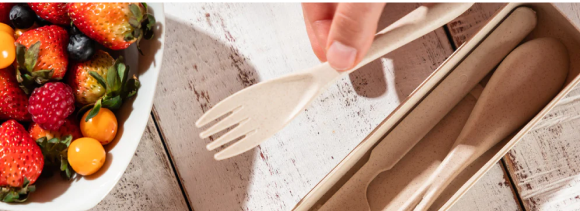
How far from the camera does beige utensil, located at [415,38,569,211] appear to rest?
0.56 meters

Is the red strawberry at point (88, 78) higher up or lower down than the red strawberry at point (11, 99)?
higher up

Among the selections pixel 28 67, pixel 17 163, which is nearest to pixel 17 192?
pixel 17 163

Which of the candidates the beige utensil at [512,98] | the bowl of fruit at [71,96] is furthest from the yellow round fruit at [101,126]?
the beige utensil at [512,98]

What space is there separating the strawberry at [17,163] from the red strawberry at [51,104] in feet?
0.10

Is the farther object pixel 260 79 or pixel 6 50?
pixel 260 79

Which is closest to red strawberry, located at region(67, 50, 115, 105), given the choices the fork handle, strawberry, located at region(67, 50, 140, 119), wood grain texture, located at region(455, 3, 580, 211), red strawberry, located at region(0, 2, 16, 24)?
strawberry, located at region(67, 50, 140, 119)

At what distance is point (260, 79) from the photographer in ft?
2.14

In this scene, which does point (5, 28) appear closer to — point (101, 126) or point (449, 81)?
point (101, 126)

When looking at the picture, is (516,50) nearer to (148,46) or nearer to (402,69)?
(402,69)

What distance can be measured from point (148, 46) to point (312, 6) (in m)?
0.21

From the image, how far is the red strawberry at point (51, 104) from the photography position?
504mm

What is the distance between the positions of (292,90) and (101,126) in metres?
0.23

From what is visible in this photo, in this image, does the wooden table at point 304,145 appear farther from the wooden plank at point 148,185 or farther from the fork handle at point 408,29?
the fork handle at point 408,29

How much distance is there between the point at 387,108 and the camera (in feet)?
2.10
